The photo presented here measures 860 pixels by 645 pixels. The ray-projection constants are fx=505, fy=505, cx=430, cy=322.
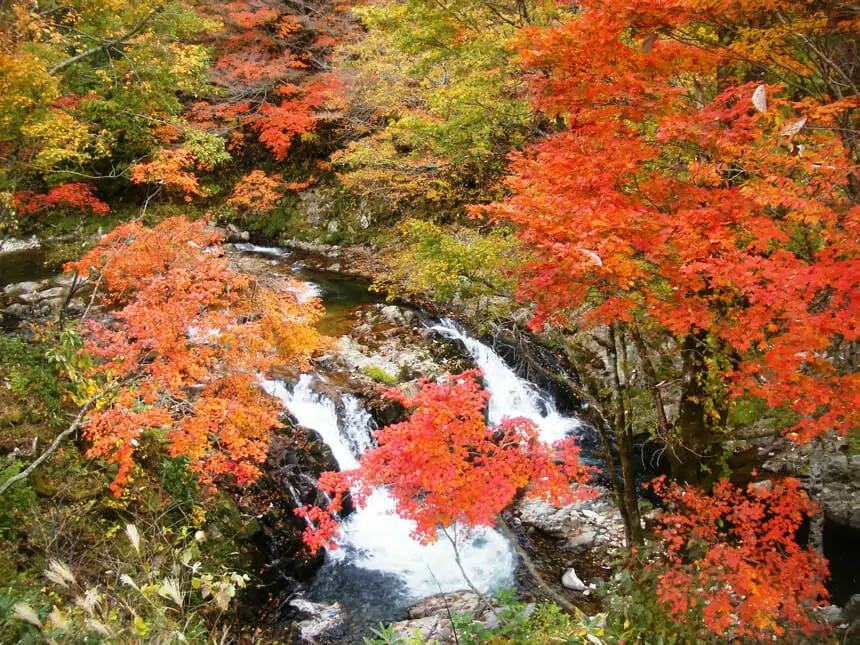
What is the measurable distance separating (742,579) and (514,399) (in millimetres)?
6986

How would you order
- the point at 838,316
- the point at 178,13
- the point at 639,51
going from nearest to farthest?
the point at 838,316 < the point at 639,51 < the point at 178,13

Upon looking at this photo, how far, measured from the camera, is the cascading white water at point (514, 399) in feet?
37.8

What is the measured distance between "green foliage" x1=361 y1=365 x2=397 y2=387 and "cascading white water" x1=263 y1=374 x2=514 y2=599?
79 cm

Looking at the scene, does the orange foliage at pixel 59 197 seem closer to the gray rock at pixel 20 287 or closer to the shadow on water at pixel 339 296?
the gray rock at pixel 20 287

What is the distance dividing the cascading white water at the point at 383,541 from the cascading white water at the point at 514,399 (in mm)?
3038

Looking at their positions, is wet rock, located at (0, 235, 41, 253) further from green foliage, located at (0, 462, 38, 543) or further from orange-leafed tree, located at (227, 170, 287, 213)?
green foliage, located at (0, 462, 38, 543)

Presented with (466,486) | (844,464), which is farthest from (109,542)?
(844,464)

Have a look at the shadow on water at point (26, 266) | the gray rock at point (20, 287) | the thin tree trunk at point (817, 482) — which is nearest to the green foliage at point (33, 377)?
the gray rock at point (20, 287)

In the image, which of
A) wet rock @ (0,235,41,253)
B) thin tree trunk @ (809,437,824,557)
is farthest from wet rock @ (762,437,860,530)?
wet rock @ (0,235,41,253)

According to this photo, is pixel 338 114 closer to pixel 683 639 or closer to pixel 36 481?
pixel 36 481

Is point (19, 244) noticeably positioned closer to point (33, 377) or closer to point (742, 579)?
point (33, 377)

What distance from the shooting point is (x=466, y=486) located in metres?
5.55

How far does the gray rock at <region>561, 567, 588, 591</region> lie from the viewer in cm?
757

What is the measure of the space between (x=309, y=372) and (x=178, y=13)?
9.68m
